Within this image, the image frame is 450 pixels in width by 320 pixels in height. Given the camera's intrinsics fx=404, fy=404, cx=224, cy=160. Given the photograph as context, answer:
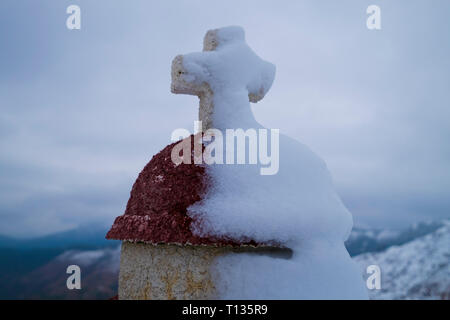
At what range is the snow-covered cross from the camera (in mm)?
3488

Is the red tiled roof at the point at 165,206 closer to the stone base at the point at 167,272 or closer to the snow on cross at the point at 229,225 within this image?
the snow on cross at the point at 229,225

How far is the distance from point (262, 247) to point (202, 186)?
24.9 inches

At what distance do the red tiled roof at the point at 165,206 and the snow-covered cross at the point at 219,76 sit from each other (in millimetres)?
441

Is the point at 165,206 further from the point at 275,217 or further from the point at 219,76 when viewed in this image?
the point at 219,76

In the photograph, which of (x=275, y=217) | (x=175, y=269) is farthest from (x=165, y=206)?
(x=275, y=217)

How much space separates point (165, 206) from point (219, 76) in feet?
4.17

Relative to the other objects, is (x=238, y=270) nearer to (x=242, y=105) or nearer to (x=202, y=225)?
(x=202, y=225)

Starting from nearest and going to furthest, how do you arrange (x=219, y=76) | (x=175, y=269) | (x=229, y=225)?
1. (x=229, y=225)
2. (x=175, y=269)
3. (x=219, y=76)

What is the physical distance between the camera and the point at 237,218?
2.84 meters

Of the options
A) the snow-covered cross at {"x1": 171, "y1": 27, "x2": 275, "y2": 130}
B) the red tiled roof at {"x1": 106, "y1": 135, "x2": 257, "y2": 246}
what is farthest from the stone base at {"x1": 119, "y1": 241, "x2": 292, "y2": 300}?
the snow-covered cross at {"x1": 171, "y1": 27, "x2": 275, "y2": 130}

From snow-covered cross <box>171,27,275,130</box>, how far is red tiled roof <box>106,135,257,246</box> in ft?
1.45

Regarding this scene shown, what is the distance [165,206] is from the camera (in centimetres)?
308
